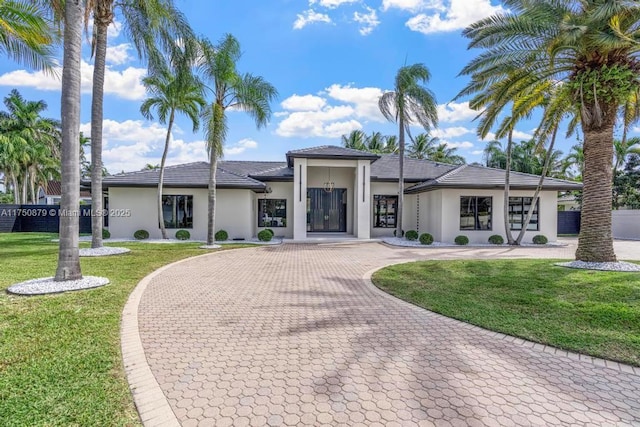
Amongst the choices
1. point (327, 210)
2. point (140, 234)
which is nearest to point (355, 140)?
point (327, 210)

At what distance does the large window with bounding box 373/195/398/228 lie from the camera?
22.4 m

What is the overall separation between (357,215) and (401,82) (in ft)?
25.5

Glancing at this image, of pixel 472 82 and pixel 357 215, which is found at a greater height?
pixel 472 82

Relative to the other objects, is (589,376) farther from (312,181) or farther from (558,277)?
(312,181)

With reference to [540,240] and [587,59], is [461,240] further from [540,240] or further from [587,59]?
[587,59]

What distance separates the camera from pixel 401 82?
18.8 meters

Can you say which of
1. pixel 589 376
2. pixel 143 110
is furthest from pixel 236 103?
pixel 589 376

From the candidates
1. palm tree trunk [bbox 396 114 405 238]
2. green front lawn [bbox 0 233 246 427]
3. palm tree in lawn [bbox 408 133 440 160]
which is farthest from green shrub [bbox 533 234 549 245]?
palm tree in lawn [bbox 408 133 440 160]

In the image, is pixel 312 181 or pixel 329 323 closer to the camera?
pixel 329 323

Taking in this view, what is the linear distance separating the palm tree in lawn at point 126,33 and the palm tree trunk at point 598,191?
1519 cm

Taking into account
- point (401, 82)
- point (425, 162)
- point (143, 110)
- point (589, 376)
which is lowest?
point (589, 376)

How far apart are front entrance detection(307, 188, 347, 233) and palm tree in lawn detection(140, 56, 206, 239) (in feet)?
28.8

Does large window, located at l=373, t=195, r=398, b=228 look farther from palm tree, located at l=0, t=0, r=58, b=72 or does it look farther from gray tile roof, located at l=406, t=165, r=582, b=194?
palm tree, located at l=0, t=0, r=58, b=72

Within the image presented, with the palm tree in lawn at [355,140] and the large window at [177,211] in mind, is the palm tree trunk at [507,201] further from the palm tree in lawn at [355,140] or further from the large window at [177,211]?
the palm tree in lawn at [355,140]
